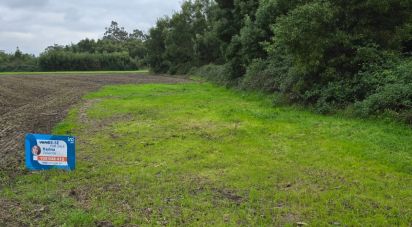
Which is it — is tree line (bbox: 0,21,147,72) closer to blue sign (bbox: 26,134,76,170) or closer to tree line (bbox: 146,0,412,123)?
tree line (bbox: 146,0,412,123)

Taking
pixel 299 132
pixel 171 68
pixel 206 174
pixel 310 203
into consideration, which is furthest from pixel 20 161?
pixel 171 68

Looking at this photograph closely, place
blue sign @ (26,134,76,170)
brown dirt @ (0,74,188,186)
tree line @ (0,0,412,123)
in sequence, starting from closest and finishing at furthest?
1. blue sign @ (26,134,76,170)
2. brown dirt @ (0,74,188,186)
3. tree line @ (0,0,412,123)

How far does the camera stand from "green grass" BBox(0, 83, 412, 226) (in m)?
5.28

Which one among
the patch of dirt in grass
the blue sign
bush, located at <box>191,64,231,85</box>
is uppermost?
bush, located at <box>191,64,231,85</box>

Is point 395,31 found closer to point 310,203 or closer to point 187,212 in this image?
point 310,203

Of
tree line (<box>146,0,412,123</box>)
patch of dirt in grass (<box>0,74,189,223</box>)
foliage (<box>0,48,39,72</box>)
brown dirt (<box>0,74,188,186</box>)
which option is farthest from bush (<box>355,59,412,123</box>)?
foliage (<box>0,48,39,72</box>)

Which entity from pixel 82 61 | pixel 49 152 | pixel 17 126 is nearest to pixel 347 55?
pixel 49 152

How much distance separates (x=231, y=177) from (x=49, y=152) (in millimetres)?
3242

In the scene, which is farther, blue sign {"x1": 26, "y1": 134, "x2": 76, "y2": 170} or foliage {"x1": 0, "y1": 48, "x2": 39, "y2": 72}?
foliage {"x1": 0, "y1": 48, "x2": 39, "y2": 72}

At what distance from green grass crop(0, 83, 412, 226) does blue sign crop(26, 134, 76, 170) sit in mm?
166

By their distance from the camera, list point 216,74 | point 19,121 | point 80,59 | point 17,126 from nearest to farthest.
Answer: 1. point 17,126
2. point 19,121
3. point 216,74
4. point 80,59

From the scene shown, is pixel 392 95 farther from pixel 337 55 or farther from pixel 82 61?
pixel 82 61

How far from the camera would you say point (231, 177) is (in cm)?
689

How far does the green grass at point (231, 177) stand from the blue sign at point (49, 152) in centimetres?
17
